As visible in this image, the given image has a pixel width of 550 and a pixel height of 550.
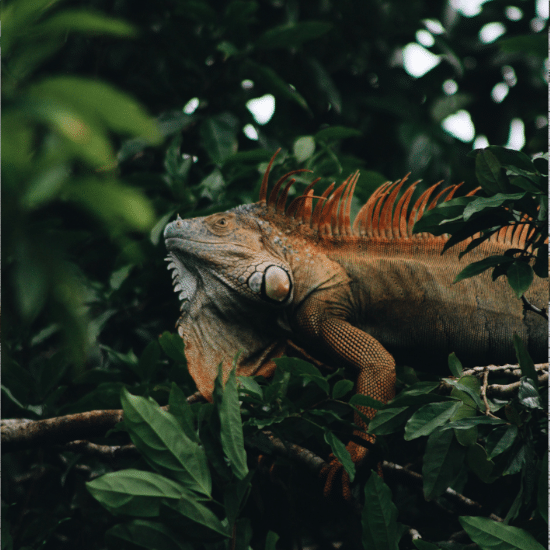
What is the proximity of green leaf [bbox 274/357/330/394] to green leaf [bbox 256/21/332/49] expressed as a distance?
6.87 feet

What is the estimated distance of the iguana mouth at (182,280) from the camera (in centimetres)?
251

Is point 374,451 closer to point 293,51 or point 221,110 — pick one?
point 221,110

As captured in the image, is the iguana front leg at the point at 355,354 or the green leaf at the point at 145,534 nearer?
the green leaf at the point at 145,534

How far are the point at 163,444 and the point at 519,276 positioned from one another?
1.08 meters

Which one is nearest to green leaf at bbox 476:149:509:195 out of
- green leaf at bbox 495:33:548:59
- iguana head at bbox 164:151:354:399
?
green leaf at bbox 495:33:548:59

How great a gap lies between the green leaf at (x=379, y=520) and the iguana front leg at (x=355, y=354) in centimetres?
40

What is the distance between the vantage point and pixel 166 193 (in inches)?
129

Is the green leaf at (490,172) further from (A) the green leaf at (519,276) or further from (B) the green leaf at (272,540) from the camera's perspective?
(B) the green leaf at (272,540)

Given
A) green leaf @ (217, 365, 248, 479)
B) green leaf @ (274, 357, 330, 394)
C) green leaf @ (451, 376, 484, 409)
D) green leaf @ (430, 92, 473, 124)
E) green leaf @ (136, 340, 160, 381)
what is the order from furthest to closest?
green leaf @ (430, 92, 473, 124) → green leaf @ (136, 340, 160, 381) → green leaf @ (274, 357, 330, 394) → green leaf @ (451, 376, 484, 409) → green leaf @ (217, 365, 248, 479)

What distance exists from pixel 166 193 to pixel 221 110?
2.33ft

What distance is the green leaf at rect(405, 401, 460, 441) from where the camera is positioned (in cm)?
159

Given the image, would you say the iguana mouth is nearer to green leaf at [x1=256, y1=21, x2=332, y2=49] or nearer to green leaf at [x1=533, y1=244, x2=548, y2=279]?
green leaf at [x1=533, y1=244, x2=548, y2=279]

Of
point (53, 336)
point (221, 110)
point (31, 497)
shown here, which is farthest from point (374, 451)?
point (221, 110)

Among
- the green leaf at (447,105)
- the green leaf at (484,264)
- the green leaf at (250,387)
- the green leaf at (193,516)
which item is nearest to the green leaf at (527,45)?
the green leaf at (484,264)
